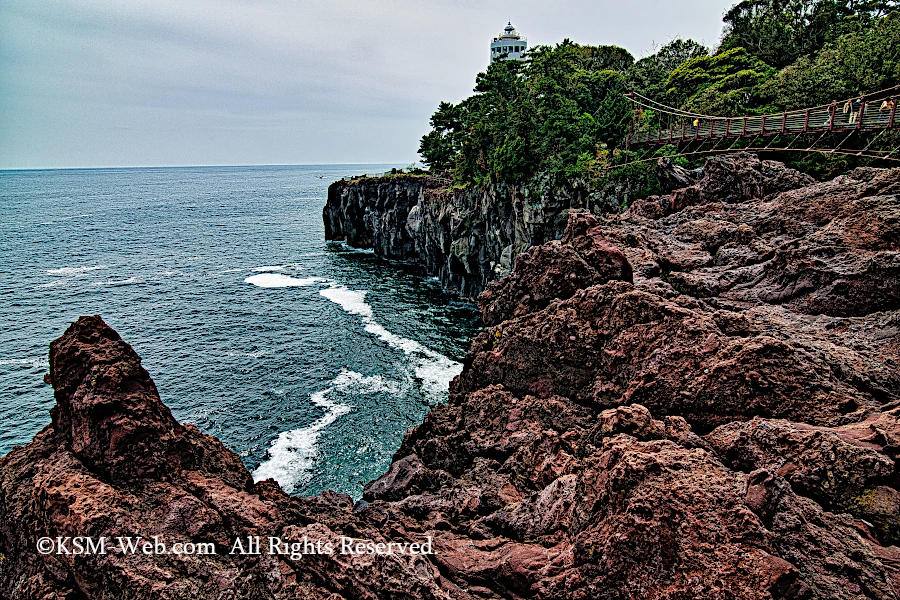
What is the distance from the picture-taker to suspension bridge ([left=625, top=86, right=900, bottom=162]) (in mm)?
31203

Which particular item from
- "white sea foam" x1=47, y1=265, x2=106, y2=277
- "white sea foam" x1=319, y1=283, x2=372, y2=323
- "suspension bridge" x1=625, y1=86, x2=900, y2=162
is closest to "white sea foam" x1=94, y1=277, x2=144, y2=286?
"white sea foam" x1=47, y1=265, x2=106, y2=277

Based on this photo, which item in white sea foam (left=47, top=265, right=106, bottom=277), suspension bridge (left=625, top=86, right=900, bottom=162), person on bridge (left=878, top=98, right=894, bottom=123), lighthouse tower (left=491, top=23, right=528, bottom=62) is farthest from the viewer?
lighthouse tower (left=491, top=23, right=528, bottom=62)

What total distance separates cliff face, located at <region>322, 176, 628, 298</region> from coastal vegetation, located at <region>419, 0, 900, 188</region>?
2.47 metres

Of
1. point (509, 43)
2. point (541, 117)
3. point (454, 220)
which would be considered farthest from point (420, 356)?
point (509, 43)

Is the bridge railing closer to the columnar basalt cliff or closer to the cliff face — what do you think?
the cliff face

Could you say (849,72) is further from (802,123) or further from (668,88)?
(668,88)

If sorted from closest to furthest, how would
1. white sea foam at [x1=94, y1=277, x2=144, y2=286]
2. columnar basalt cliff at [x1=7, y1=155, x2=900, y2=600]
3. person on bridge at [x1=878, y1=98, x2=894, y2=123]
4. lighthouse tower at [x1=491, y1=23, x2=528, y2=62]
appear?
columnar basalt cliff at [x1=7, y1=155, x2=900, y2=600]
person on bridge at [x1=878, y1=98, x2=894, y2=123]
white sea foam at [x1=94, y1=277, x2=144, y2=286]
lighthouse tower at [x1=491, y1=23, x2=528, y2=62]

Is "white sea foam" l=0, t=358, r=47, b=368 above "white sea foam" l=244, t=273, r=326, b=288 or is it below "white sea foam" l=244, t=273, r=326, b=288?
below

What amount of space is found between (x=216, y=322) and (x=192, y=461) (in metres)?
50.4

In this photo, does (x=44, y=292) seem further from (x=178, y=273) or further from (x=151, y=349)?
(x=151, y=349)

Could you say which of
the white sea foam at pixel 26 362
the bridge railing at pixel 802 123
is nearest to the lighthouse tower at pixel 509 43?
the bridge railing at pixel 802 123

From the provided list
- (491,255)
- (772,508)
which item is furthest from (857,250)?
(491,255)

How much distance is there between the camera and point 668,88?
231 ft

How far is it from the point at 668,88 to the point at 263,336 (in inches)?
2465
